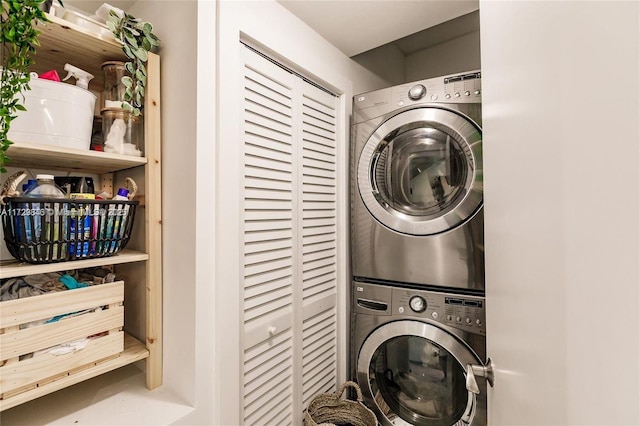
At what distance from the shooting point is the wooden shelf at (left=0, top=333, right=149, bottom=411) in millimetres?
813

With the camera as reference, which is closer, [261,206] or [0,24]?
[0,24]

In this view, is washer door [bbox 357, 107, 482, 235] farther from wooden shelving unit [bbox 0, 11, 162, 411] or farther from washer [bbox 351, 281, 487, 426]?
wooden shelving unit [bbox 0, 11, 162, 411]

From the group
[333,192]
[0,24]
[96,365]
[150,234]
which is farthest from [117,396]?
[333,192]

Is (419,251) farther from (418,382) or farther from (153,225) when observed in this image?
(153,225)

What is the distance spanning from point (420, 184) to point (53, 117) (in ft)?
4.70

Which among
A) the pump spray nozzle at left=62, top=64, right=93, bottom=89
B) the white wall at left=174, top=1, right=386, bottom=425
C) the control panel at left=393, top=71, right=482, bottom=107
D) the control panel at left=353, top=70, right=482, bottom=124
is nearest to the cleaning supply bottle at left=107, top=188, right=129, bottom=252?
the white wall at left=174, top=1, right=386, bottom=425

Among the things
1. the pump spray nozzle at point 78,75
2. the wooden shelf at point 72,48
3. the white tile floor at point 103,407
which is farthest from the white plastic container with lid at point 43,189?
the white tile floor at point 103,407

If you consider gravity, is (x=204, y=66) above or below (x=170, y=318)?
above

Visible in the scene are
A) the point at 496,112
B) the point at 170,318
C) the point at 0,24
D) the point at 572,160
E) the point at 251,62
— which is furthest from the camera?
the point at 251,62

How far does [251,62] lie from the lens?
1200 millimetres

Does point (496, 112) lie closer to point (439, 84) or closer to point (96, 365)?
point (439, 84)

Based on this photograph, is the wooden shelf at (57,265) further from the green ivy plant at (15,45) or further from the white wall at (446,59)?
the white wall at (446,59)

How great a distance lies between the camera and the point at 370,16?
4.60 ft

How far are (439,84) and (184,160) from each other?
45.2 inches
